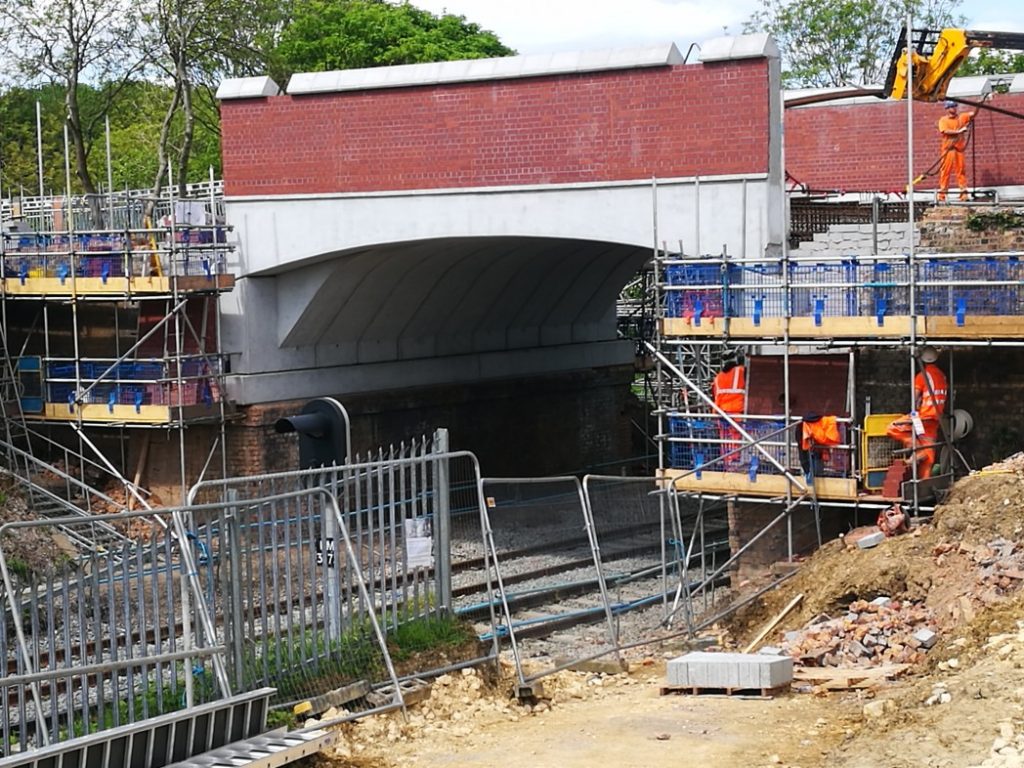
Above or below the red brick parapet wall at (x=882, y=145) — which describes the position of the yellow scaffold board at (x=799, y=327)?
below

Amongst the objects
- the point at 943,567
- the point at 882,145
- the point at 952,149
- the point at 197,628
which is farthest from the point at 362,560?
the point at 882,145

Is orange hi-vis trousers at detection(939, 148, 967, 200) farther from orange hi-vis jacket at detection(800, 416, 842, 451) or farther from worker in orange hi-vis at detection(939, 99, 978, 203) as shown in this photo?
orange hi-vis jacket at detection(800, 416, 842, 451)

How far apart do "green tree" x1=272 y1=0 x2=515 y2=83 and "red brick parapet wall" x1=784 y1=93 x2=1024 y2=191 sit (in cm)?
2166

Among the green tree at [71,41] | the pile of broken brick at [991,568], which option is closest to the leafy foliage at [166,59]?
the green tree at [71,41]

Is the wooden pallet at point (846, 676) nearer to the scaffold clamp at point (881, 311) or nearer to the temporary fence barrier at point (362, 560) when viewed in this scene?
the temporary fence barrier at point (362, 560)

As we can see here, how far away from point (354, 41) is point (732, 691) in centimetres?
4216

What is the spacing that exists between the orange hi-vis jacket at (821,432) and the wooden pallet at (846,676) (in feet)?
16.1

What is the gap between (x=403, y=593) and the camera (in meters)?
14.7

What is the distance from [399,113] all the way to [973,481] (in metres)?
11.4

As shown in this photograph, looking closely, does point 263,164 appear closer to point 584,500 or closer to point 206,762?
point 584,500

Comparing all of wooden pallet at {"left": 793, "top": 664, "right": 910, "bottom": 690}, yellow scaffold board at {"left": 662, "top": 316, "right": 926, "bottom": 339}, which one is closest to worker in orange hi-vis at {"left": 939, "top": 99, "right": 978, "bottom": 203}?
yellow scaffold board at {"left": 662, "top": 316, "right": 926, "bottom": 339}

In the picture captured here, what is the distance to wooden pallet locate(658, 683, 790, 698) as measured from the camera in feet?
47.4

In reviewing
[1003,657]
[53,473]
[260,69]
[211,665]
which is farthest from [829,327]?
[260,69]

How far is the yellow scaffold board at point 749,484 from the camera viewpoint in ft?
65.7
